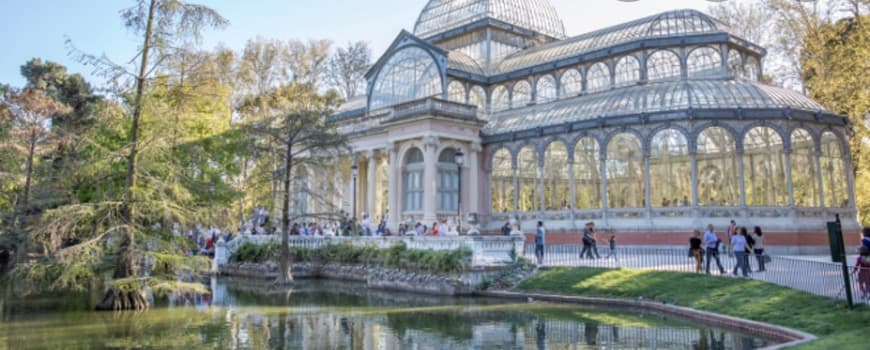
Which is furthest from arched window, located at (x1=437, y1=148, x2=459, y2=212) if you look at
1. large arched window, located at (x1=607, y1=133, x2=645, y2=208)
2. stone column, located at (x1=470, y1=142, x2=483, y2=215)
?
large arched window, located at (x1=607, y1=133, x2=645, y2=208)

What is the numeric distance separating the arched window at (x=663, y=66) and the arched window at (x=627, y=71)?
0.66 m

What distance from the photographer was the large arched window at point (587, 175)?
32.1m

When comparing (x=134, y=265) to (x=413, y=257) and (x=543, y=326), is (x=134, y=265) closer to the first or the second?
(x=413, y=257)

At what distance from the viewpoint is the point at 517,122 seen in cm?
3562

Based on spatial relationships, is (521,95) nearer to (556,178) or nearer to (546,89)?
(546,89)

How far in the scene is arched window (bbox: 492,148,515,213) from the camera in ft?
118

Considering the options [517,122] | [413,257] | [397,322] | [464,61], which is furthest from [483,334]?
[464,61]

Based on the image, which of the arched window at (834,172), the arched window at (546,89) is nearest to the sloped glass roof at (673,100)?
the arched window at (834,172)

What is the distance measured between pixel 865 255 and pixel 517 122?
23.7m

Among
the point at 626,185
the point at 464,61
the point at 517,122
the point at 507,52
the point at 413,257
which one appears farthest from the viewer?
the point at 507,52

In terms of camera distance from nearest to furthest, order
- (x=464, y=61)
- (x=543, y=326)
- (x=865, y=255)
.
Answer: (x=865, y=255), (x=543, y=326), (x=464, y=61)

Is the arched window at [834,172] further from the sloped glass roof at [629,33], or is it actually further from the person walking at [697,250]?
the person walking at [697,250]

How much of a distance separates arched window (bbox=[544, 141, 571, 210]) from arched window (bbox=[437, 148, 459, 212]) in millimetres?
5186

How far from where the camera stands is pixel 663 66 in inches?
1313
